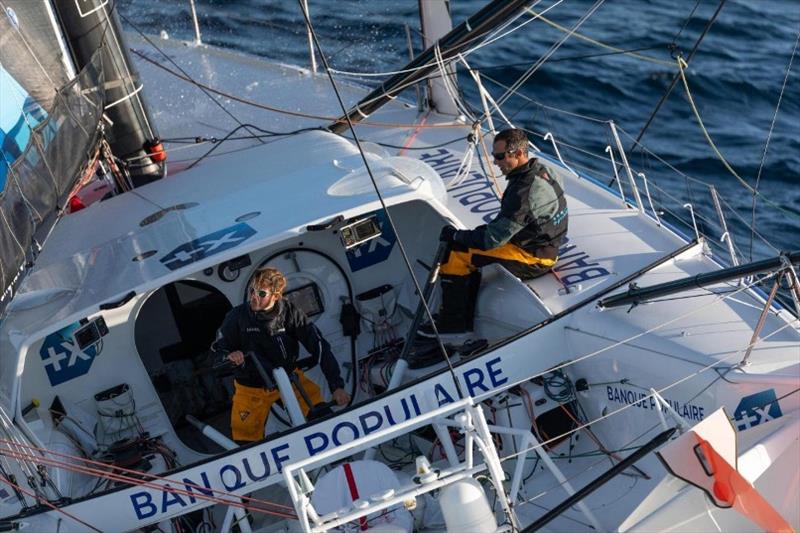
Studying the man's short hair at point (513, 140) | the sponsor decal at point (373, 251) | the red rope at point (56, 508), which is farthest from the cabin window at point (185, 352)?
the man's short hair at point (513, 140)

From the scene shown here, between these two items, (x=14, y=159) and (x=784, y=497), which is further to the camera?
(x=14, y=159)

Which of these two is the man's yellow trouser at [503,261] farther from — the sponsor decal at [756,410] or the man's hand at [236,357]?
the sponsor decal at [756,410]

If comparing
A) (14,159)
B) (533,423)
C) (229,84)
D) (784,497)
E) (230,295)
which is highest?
(229,84)

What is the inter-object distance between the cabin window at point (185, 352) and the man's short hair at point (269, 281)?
41.3 inches

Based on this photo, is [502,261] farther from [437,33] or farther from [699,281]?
[437,33]

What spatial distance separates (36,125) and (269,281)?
211 centimetres

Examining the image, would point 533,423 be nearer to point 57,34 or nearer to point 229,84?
point 57,34

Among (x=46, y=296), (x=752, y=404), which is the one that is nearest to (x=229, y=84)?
(x=46, y=296)

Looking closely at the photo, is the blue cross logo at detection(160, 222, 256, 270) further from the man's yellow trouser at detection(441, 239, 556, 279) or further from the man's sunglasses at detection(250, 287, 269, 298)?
the man's yellow trouser at detection(441, 239, 556, 279)

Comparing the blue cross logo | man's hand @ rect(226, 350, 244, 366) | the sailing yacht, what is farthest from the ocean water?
man's hand @ rect(226, 350, 244, 366)

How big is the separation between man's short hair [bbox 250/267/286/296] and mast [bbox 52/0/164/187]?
2583mm

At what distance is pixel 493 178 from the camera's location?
7469 mm

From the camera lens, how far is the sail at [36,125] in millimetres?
6273

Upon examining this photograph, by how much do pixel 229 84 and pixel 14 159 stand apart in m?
4.32
